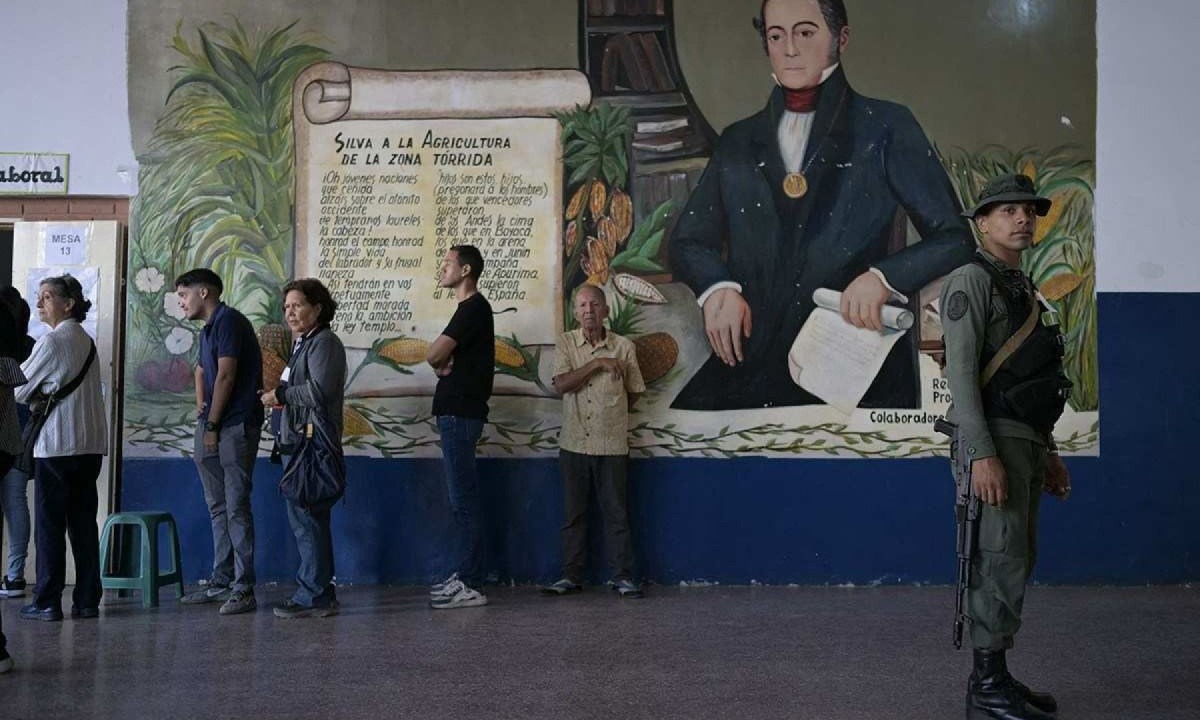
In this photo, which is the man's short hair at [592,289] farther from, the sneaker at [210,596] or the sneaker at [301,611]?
the sneaker at [210,596]

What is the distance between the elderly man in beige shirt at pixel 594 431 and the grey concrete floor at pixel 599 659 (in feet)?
0.83

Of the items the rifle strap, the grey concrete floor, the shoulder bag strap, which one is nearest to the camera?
the rifle strap

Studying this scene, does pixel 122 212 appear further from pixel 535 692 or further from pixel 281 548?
pixel 535 692

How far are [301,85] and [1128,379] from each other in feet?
16.1

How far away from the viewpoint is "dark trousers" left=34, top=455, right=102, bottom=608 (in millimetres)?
5363

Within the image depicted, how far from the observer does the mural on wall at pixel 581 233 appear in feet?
21.2

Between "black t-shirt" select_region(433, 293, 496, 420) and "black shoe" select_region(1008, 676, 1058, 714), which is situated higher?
"black t-shirt" select_region(433, 293, 496, 420)

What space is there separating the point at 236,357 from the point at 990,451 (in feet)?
12.1

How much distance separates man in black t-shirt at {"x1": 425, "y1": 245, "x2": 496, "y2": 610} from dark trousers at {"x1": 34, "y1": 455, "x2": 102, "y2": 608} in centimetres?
161

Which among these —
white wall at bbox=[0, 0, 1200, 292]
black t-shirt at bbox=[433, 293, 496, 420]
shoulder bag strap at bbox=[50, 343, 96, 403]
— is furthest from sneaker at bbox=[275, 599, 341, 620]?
white wall at bbox=[0, 0, 1200, 292]

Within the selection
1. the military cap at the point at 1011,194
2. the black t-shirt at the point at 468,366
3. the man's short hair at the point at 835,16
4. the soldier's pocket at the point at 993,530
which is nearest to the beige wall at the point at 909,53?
the man's short hair at the point at 835,16

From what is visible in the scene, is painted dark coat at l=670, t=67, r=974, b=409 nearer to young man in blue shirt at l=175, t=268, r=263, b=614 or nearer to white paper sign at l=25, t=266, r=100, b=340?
young man in blue shirt at l=175, t=268, r=263, b=614

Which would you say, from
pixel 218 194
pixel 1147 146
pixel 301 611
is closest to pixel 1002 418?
pixel 301 611

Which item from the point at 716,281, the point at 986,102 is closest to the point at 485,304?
the point at 716,281
